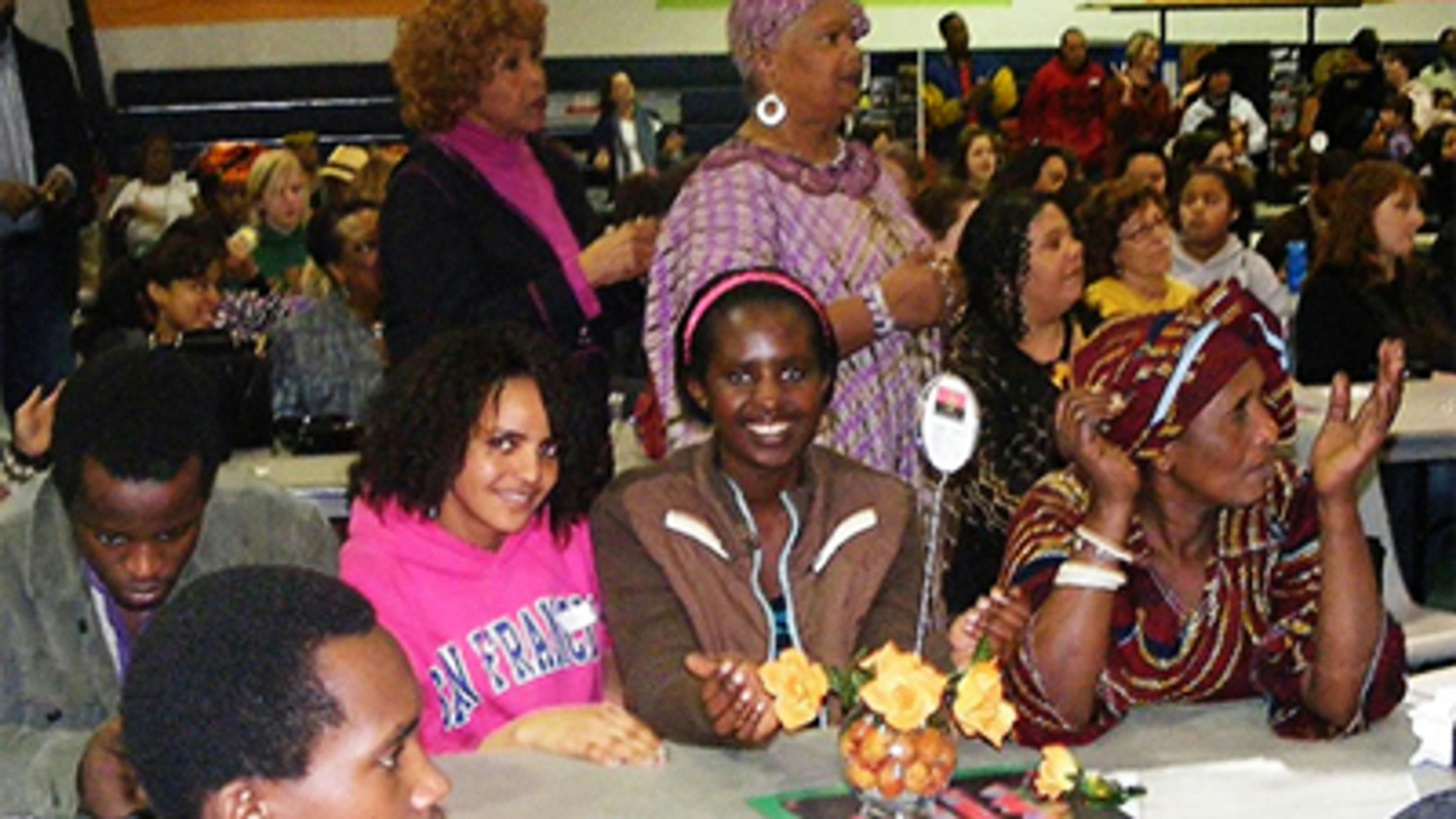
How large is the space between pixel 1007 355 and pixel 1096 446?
154 cm

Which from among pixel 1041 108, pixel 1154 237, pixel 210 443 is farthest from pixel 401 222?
pixel 1041 108

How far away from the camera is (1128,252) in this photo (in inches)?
225

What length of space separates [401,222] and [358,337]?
1.44 meters

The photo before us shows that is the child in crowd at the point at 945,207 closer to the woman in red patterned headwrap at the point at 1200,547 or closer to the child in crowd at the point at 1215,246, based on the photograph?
the child in crowd at the point at 1215,246

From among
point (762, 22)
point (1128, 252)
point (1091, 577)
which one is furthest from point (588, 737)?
point (1128, 252)

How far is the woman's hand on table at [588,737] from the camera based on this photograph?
2.47 m

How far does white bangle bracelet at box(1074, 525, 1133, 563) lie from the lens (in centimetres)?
256

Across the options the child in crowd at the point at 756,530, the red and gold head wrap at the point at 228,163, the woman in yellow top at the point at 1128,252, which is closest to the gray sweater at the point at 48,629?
the child in crowd at the point at 756,530

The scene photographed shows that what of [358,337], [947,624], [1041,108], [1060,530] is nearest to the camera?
[1060,530]

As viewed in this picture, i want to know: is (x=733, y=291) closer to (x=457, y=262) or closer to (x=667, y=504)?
(x=667, y=504)

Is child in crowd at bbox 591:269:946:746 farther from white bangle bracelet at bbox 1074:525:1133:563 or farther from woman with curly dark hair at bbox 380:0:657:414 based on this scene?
woman with curly dark hair at bbox 380:0:657:414

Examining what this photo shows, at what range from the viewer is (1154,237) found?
5699 millimetres

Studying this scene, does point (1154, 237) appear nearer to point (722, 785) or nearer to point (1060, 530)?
point (1060, 530)

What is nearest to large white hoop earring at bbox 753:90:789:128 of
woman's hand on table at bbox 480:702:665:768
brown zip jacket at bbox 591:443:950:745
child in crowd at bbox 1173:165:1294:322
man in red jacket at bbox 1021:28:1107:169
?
brown zip jacket at bbox 591:443:950:745
